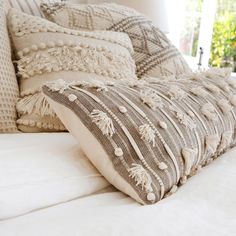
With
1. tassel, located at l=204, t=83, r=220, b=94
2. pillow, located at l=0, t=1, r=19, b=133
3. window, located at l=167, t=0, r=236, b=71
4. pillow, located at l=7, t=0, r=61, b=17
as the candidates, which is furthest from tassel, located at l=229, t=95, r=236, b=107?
window, located at l=167, t=0, r=236, b=71

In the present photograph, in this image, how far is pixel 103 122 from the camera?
0.67m

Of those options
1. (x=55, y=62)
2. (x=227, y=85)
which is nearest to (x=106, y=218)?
(x=55, y=62)

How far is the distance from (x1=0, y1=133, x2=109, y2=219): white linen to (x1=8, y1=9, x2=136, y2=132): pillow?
0.15 meters

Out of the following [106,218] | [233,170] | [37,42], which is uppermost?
[37,42]

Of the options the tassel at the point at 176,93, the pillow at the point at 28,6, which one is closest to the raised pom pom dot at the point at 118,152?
the tassel at the point at 176,93

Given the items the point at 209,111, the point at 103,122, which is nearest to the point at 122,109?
the point at 103,122

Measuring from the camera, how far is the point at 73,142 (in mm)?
811

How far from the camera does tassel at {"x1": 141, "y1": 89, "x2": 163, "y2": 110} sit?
0.75m

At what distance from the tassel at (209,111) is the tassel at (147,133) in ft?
0.74

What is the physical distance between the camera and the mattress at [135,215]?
1.71ft

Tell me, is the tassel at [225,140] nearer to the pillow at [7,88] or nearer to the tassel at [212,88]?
the tassel at [212,88]

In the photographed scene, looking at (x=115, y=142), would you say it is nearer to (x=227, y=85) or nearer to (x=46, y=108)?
(x=46, y=108)

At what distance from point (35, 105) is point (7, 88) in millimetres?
84

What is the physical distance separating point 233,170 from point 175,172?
20cm
